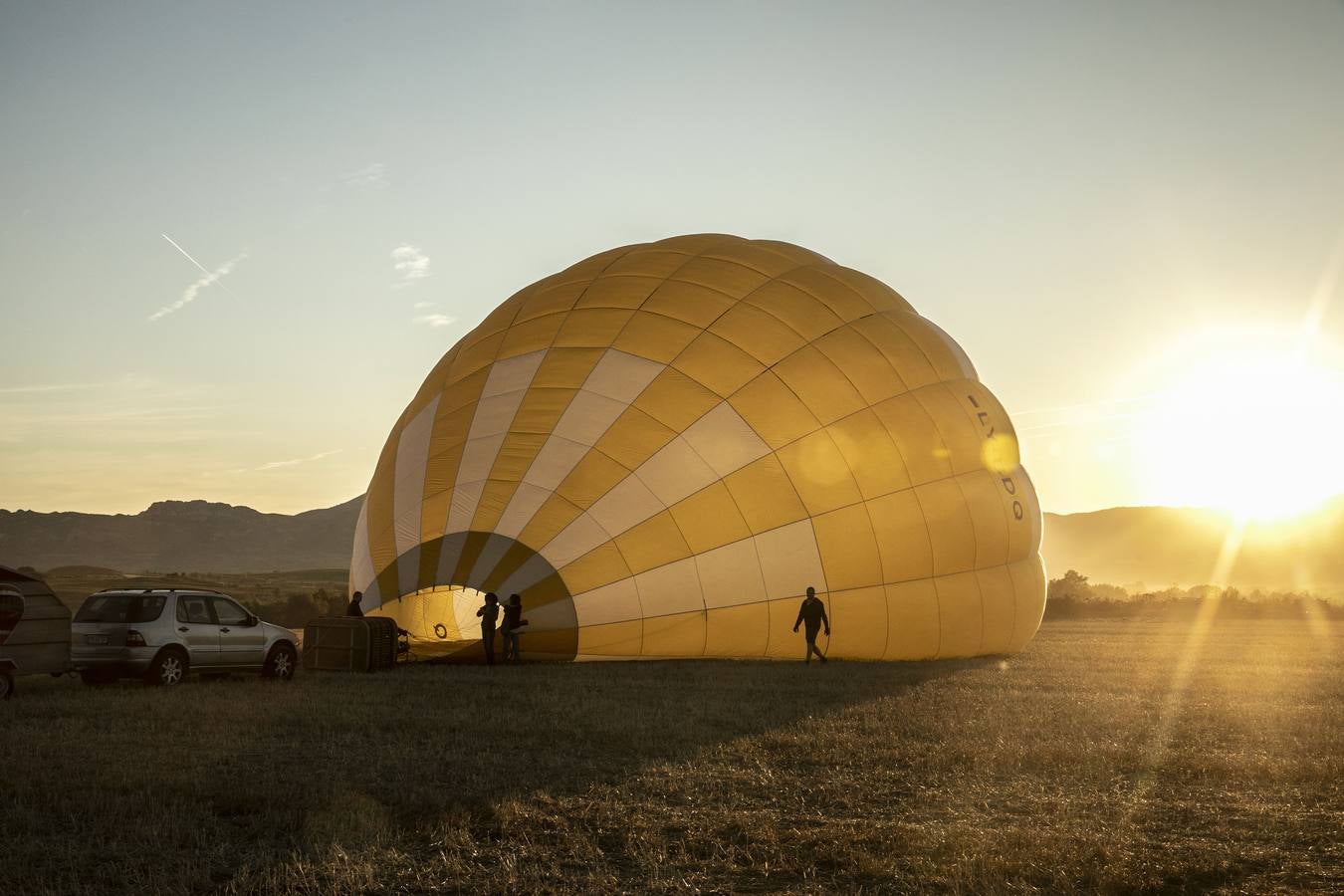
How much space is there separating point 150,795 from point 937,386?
12766 mm

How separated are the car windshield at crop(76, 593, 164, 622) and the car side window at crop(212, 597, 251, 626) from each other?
2.83 feet

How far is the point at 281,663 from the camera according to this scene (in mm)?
15102

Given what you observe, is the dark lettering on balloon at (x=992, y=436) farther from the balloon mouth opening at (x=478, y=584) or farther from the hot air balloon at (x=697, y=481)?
the balloon mouth opening at (x=478, y=584)

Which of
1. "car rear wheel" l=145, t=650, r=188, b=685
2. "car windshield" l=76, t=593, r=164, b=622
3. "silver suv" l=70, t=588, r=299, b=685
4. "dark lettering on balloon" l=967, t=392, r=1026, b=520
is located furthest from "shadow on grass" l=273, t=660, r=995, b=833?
"dark lettering on balloon" l=967, t=392, r=1026, b=520

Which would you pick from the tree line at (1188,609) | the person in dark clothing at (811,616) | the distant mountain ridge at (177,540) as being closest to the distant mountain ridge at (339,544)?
the distant mountain ridge at (177,540)

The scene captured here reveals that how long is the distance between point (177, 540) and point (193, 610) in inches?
6959

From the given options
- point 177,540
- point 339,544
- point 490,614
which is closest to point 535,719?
point 490,614

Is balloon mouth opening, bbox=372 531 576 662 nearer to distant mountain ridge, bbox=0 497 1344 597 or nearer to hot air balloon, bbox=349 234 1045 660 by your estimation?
hot air balloon, bbox=349 234 1045 660

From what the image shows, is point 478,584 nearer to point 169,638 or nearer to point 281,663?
point 281,663

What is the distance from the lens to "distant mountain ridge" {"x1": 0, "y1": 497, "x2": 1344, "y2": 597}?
449 feet

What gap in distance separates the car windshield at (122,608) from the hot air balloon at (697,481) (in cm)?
293

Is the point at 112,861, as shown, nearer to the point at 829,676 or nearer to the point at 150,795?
the point at 150,795

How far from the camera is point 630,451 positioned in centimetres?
1520

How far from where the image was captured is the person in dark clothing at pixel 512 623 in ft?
48.0
